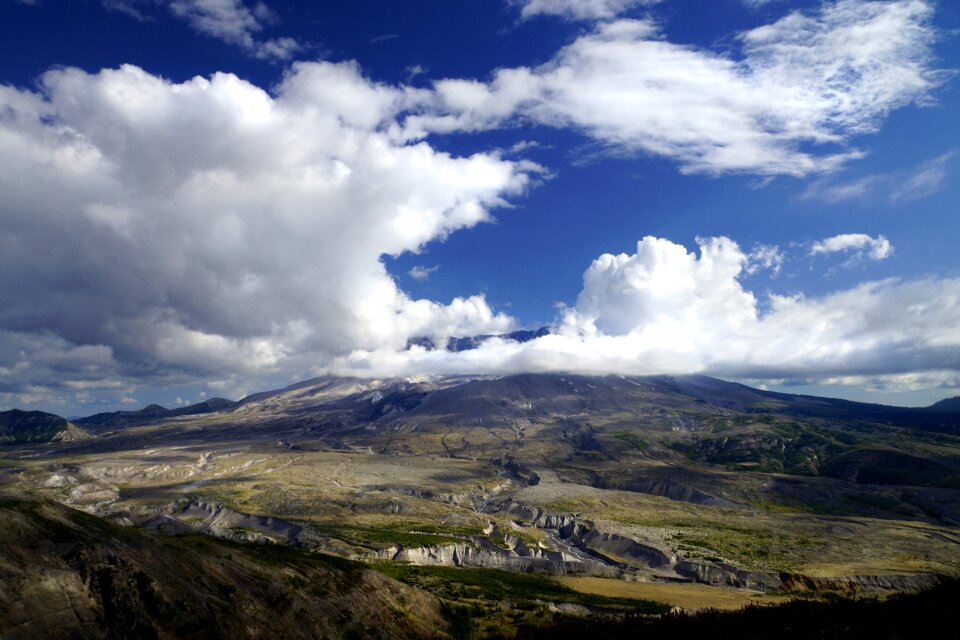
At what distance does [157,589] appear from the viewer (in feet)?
90.1

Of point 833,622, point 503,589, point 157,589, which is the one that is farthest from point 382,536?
point 833,622

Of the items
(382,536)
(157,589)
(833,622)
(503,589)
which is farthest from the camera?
(382,536)

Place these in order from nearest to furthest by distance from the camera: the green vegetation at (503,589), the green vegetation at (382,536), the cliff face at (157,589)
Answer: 1. the cliff face at (157,589)
2. the green vegetation at (503,589)
3. the green vegetation at (382,536)

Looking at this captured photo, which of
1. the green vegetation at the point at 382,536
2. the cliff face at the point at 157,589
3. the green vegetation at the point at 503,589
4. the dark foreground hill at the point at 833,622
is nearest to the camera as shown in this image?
the dark foreground hill at the point at 833,622

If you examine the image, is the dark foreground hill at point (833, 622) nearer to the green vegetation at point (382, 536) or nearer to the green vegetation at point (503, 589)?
the green vegetation at point (503, 589)

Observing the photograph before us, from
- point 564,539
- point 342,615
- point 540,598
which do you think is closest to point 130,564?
point 342,615

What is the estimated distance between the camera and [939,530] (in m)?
142

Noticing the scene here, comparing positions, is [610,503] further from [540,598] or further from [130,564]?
[130,564]

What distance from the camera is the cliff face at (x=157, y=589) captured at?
23438 mm

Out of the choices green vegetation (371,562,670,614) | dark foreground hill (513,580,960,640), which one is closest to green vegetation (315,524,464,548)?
green vegetation (371,562,670,614)

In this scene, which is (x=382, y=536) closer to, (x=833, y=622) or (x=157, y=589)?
(x=157, y=589)

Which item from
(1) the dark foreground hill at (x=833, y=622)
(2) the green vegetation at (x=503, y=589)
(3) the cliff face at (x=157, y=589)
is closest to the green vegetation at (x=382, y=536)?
(2) the green vegetation at (x=503, y=589)

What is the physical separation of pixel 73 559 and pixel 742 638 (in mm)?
32274

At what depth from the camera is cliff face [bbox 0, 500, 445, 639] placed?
76.9ft
